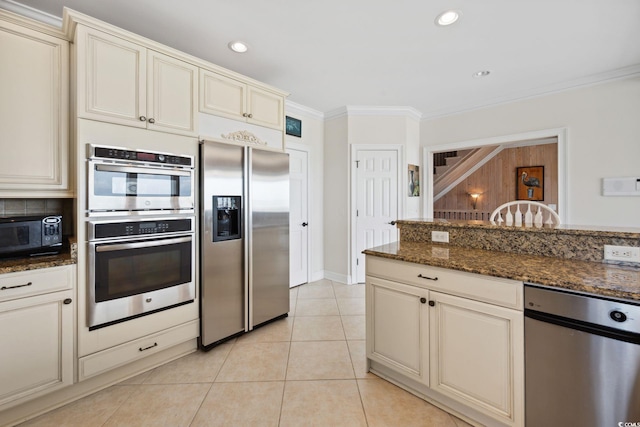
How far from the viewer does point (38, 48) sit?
1737mm

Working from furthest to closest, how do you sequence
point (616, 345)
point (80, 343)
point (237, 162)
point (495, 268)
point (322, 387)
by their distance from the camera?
1. point (237, 162)
2. point (322, 387)
3. point (80, 343)
4. point (495, 268)
5. point (616, 345)

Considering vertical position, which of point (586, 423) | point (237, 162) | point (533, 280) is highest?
point (237, 162)

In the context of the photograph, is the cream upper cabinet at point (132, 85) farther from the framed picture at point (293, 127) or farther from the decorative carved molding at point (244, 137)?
the framed picture at point (293, 127)

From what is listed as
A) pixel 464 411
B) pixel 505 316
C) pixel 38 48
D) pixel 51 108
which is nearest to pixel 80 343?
pixel 51 108

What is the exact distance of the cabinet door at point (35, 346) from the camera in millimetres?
1479

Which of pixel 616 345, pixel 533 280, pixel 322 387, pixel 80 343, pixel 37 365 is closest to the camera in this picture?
pixel 616 345

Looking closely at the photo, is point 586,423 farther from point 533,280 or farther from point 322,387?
point 322,387

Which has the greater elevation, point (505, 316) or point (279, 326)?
point (505, 316)

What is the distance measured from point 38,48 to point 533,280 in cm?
314

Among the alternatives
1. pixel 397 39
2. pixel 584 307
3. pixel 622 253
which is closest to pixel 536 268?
pixel 584 307

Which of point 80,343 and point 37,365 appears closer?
point 37,365

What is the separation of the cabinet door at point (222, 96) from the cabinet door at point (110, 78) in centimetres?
43

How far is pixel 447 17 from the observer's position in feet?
6.72

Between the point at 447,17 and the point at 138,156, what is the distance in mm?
2465
